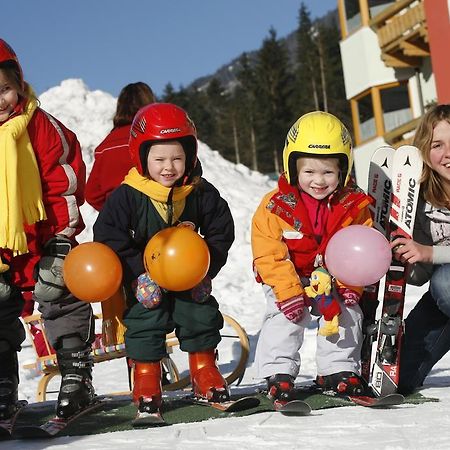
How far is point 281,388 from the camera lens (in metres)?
3.71

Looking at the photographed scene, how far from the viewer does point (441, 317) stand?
429cm

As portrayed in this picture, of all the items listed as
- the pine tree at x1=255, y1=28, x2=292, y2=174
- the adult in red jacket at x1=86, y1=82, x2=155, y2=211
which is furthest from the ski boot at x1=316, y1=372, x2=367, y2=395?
the pine tree at x1=255, y1=28, x2=292, y2=174

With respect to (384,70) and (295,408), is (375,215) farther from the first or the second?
(384,70)

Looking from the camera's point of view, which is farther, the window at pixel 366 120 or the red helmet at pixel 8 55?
the window at pixel 366 120

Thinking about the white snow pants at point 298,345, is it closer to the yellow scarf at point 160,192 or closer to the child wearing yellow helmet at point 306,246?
the child wearing yellow helmet at point 306,246

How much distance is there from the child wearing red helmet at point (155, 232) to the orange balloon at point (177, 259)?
0.20 meters

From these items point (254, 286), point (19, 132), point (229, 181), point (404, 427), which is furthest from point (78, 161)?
point (229, 181)

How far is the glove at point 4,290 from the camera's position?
3.74m

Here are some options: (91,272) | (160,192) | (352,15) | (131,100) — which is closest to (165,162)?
(160,192)

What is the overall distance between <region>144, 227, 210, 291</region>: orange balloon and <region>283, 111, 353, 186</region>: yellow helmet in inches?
29.3

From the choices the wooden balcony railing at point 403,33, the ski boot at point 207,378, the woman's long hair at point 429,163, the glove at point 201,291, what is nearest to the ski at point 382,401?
the ski boot at point 207,378

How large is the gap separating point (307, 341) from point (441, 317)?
340cm

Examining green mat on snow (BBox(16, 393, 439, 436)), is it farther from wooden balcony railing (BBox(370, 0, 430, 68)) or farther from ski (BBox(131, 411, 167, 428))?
wooden balcony railing (BBox(370, 0, 430, 68))

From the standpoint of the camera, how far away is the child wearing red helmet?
377 cm
